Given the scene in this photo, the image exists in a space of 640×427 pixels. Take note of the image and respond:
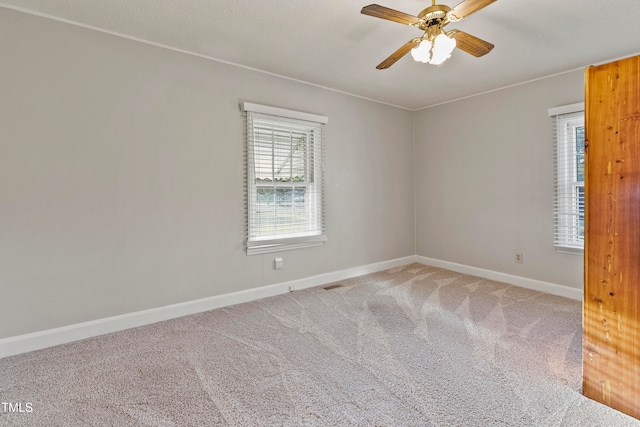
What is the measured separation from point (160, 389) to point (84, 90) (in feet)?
7.86

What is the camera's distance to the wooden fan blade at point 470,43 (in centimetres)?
210

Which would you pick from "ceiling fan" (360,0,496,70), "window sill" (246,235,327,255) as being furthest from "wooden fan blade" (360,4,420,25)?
"window sill" (246,235,327,255)

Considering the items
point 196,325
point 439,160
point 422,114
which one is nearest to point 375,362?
point 196,325

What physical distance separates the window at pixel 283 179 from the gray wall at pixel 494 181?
6.38ft

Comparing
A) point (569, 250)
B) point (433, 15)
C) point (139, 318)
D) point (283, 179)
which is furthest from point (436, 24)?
point (139, 318)

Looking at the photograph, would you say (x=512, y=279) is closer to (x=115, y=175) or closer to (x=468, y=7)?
(x=468, y=7)

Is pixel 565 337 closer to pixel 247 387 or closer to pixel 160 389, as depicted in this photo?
pixel 247 387

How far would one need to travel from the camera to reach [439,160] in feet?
15.6

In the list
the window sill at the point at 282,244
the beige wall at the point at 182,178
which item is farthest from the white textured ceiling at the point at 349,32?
the window sill at the point at 282,244

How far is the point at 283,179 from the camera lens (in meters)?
3.65

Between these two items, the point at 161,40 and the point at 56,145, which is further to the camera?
the point at 161,40

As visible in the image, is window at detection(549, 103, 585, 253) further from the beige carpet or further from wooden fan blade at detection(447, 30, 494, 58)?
wooden fan blade at detection(447, 30, 494, 58)

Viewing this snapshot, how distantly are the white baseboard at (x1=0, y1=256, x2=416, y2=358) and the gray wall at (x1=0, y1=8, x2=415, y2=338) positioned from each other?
0.06 m

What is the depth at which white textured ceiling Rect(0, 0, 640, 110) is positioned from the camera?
2256mm
